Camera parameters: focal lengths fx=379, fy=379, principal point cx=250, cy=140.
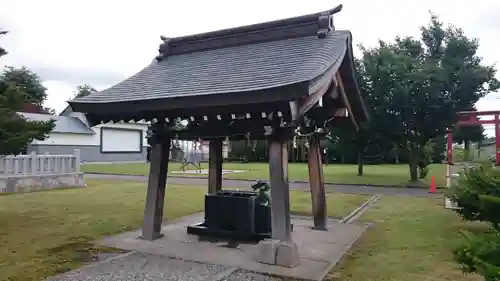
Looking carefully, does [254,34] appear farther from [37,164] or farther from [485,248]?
[37,164]

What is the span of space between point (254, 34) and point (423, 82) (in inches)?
369

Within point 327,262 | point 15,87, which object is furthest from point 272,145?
point 15,87

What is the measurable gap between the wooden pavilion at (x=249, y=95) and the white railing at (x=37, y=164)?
8.33m

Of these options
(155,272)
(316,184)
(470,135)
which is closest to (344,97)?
(316,184)

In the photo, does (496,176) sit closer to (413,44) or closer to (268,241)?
(268,241)

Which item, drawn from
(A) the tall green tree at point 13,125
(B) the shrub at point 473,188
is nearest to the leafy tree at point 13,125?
(A) the tall green tree at point 13,125

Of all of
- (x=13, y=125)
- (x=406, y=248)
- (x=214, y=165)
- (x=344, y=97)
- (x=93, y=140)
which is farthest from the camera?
(x=93, y=140)

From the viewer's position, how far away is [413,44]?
1572cm

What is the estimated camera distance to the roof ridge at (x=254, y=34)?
634 cm

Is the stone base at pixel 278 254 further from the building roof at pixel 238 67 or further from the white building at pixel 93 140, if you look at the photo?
the white building at pixel 93 140

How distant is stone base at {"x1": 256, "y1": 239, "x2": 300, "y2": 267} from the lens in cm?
504

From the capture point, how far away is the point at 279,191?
5.26m

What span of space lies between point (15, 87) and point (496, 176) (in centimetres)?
861

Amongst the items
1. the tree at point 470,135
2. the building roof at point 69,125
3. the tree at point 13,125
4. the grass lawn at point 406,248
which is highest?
the building roof at point 69,125
